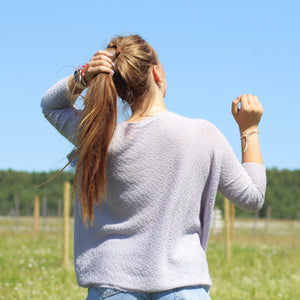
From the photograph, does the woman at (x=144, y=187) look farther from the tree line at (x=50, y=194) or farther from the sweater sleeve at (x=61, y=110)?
the tree line at (x=50, y=194)

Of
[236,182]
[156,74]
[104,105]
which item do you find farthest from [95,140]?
[236,182]

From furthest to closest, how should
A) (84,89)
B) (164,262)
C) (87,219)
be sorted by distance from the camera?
(84,89), (87,219), (164,262)

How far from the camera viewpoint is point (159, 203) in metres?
1.51

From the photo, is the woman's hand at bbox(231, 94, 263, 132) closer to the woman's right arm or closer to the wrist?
the wrist

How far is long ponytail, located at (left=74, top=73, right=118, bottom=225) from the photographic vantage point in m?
1.54

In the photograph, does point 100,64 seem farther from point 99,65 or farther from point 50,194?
point 50,194

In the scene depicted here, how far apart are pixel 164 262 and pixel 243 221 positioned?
2888 cm

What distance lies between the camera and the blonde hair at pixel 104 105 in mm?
1550

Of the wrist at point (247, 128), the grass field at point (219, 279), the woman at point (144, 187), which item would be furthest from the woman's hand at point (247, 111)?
the grass field at point (219, 279)

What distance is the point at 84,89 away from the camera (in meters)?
1.79

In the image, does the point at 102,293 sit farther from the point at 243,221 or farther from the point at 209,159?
the point at 243,221

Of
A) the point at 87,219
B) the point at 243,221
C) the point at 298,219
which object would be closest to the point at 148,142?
the point at 87,219

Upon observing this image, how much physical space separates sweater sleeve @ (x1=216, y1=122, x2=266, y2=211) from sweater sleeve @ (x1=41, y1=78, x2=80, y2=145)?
1.87ft

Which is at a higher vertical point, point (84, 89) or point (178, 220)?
point (84, 89)
